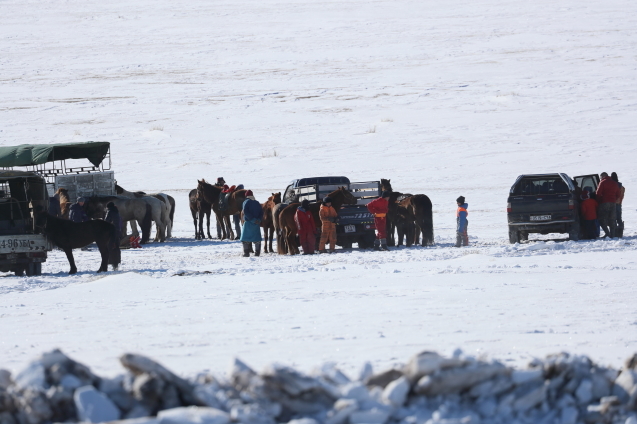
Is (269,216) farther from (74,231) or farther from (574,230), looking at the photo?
(574,230)

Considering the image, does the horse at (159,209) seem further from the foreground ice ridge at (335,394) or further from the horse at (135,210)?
the foreground ice ridge at (335,394)

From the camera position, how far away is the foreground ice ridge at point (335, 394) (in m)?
5.24

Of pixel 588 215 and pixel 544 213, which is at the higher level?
pixel 544 213

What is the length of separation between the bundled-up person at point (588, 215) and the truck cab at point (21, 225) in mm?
11263

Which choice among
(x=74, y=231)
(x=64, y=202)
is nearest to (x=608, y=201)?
(x=74, y=231)

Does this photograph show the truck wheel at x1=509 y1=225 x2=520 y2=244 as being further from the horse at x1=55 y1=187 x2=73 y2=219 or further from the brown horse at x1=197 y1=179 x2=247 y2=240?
the horse at x1=55 y1=187 x2=73 y2=219

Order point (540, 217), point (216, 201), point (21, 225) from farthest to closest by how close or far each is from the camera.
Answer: point (216, 201), point (540, 217), point (21, 225)

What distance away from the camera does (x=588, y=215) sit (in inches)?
794

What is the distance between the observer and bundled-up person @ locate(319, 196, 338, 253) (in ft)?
65.0

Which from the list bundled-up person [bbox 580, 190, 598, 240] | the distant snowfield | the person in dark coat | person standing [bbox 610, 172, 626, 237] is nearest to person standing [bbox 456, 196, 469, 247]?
the distant snowfield

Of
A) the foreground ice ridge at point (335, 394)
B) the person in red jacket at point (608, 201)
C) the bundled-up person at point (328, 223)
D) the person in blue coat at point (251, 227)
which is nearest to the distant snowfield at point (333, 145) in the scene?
the person in blue coat at point (251, 227)

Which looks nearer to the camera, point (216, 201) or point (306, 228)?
point (306, 228)

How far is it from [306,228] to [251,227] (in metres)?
1.31

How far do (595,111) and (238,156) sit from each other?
17916 millimetres
